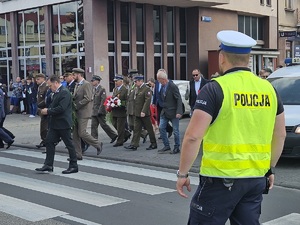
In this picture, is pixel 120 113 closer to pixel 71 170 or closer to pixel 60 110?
pixel 71 170

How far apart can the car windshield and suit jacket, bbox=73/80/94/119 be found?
412 centimetres

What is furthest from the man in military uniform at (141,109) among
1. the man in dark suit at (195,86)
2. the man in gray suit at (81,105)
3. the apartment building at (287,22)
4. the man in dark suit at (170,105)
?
the apartment building at (287,22)

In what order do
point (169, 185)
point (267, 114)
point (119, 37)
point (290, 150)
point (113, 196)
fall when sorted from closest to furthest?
point (267, 114) → point (113, 196) → point (169, 185) → point (290, 150) → point (119, 37)

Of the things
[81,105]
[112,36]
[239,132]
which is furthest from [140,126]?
[112,36]

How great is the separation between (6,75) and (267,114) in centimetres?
2676

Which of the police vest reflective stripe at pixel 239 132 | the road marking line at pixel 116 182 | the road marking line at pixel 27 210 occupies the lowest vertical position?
the road marking line at pixel 116 182

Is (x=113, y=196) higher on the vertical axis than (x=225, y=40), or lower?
lower

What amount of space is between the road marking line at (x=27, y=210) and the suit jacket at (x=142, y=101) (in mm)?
5088

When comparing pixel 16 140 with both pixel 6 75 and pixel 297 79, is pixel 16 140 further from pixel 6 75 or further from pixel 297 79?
pixel 6 75

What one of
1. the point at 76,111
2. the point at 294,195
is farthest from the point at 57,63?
the point at 294,195

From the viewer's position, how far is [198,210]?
3303mm

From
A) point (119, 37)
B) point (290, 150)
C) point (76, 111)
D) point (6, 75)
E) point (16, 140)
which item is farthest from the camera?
point (6, 75)

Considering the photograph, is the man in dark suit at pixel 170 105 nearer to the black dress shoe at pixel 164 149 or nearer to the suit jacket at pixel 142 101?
the black dress shoe at pixel 164 149

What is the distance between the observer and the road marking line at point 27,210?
6.21 metres
